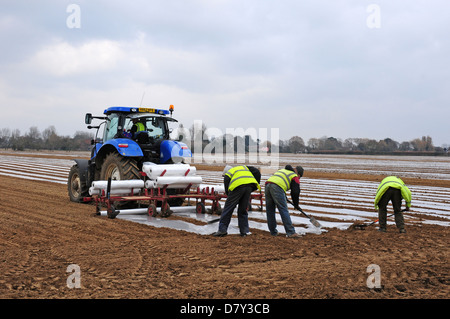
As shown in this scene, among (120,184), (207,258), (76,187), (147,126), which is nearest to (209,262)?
(207,258)

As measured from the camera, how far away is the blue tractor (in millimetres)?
10596

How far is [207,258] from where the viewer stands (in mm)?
6379

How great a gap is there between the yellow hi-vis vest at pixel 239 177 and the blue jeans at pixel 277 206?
0.35 metres

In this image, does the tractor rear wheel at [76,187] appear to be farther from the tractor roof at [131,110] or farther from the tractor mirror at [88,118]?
the tractor roof at [131,110]

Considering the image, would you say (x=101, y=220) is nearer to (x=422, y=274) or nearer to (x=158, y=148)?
(x=158, y=148)

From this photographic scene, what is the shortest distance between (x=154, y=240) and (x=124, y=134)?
14.7 ft

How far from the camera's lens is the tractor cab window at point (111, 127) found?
11562 millimetres

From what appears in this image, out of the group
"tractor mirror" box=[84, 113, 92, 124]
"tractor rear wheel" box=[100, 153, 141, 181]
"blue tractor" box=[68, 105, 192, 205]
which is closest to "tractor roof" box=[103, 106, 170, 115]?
"blue tractor" box=[68, 105, 192, 205]

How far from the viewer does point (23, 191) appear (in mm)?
14914

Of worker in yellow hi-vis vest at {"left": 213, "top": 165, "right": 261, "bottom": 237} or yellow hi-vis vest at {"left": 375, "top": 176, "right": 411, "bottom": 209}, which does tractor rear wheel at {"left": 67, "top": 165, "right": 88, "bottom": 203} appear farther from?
yellow hi-vis vest at {"left": 375, "top": 176, "right": 411, "bottom": 209}

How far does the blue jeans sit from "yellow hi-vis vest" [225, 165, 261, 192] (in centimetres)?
35

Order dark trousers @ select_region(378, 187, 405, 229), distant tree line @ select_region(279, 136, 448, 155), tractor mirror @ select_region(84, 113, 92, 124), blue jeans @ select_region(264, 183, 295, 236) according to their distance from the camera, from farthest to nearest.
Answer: distant tree line @ select_region(279, 136, 448, 155) → tractor mirror @ select_region(84, 113, 92, 124) → dark trousers @ select_region(378, 187, 405, 229) → blue jeans @ select_region(264, 183, 295, 236)
